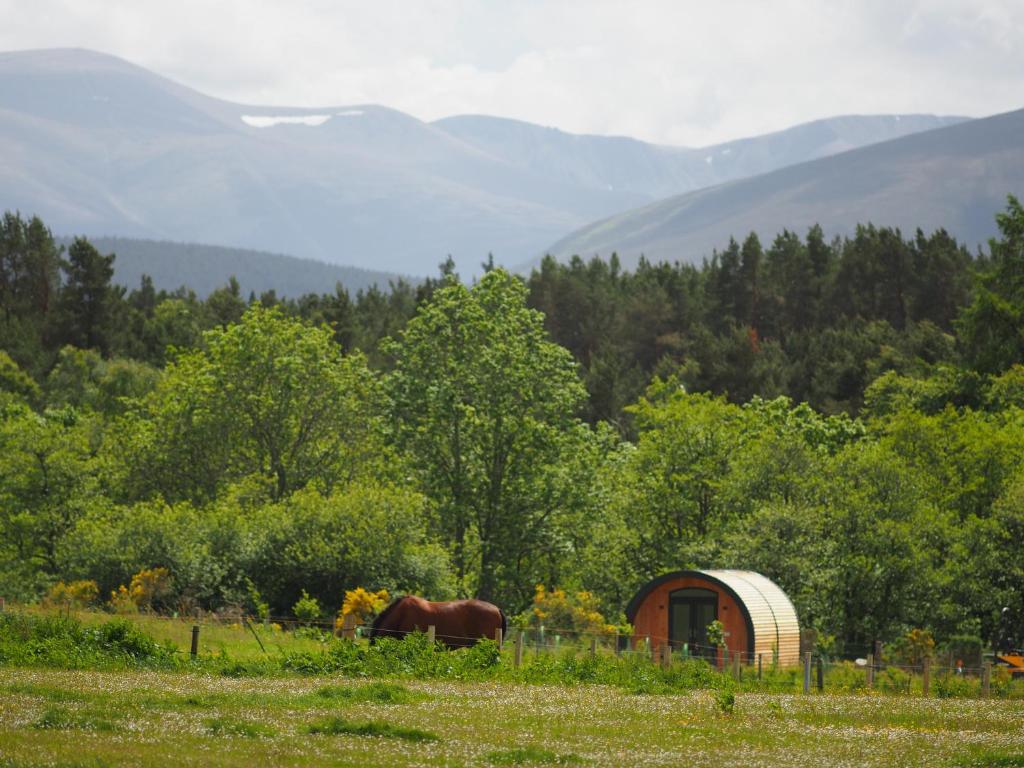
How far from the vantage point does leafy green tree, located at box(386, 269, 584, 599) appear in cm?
6562

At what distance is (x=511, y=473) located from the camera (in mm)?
66000

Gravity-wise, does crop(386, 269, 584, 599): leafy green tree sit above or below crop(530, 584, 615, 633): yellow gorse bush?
above

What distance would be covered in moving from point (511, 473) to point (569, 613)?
12.4 m

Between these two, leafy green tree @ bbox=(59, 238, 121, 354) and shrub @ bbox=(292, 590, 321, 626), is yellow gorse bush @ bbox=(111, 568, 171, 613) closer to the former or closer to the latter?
shrub @ bbox=(292, 590, 321, 626)

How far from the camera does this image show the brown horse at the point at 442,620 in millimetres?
40656

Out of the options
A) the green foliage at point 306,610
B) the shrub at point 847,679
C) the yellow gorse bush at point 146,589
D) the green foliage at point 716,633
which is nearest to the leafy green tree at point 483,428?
the green foliage at point 306,610

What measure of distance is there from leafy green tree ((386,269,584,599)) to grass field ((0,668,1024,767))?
34.3m

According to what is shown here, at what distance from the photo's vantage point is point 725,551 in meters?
55.9

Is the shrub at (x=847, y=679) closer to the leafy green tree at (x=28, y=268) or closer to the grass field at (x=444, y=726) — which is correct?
the grass field at (x=444, y=726)

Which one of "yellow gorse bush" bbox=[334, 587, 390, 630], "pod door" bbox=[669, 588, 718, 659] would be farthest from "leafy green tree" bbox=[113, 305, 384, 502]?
"pod door" bbox=[669, 588, 718, 659]

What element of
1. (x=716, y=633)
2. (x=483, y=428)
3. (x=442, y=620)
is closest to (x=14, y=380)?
(x=483, y=428)

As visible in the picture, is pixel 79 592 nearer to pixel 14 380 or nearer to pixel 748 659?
pixel 748 659

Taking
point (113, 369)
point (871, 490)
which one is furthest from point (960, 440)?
point (113, 369)

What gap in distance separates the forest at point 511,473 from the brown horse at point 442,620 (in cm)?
1044
